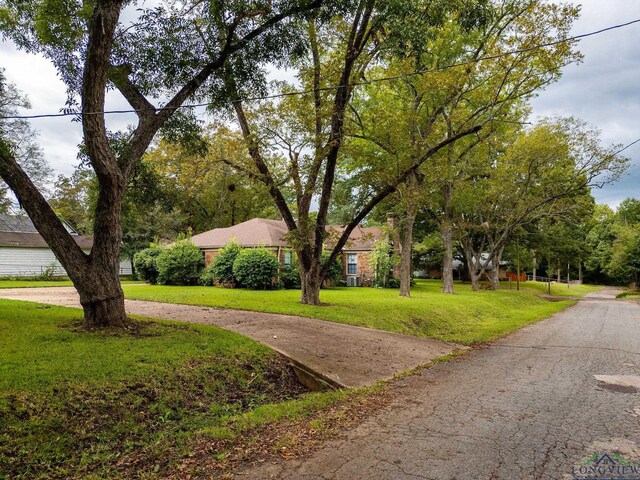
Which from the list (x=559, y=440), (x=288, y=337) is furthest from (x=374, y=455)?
(x=288, y=337)

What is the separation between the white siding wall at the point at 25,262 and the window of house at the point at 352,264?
839 inches

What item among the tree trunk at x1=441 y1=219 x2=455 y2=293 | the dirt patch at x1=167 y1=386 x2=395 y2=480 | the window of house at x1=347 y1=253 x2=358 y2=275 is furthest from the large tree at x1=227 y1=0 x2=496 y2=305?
the window of house at x1=347 y1=253 x2=358 y2=275

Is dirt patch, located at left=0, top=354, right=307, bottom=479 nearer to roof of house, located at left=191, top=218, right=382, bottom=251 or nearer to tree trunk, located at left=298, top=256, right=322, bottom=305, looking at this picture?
tree trunk, located at left=298, top=256, right=322, bottom=305

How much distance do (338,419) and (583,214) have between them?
1246 inches

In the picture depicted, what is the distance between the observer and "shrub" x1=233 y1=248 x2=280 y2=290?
21672 millimetres

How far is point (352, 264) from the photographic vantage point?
30.3 meters

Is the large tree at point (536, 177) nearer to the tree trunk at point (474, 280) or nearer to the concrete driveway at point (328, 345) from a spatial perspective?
the tree trunk at point (474, 280)

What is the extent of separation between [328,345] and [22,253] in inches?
1213

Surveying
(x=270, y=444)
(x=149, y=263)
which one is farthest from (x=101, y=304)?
(x=149, y=263)

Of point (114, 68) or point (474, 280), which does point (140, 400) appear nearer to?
point (114, 68)

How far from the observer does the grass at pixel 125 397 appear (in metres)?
3.91

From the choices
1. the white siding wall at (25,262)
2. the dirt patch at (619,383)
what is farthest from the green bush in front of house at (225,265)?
the dirt patch at (619,383)

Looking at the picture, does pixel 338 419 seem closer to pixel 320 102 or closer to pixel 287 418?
pixel 287 418

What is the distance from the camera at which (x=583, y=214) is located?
30.0 m
